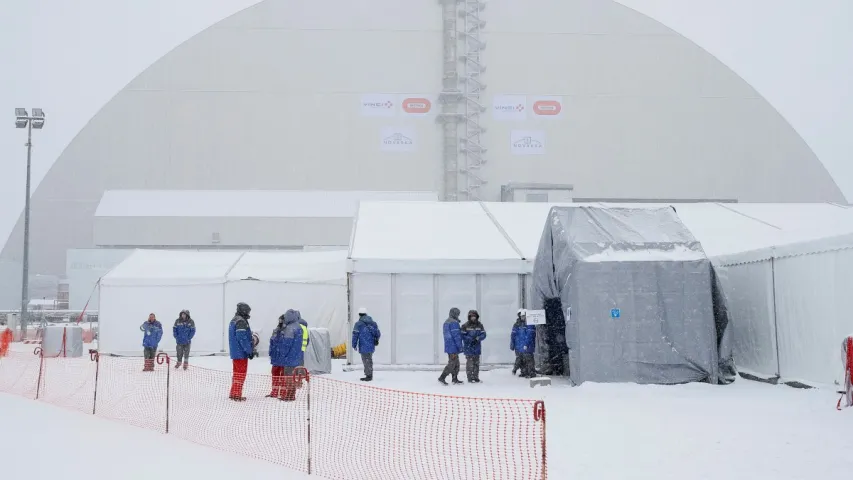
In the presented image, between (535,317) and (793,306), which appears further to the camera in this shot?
(535,317)

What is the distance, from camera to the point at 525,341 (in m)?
13.0

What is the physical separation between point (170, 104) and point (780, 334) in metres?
27.2

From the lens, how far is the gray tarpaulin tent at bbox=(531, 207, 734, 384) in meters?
12.0

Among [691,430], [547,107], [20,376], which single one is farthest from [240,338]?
[547,107]

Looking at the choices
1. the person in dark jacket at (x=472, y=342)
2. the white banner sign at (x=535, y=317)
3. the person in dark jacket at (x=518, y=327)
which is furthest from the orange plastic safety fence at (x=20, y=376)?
the white banner sign at (x=535, y=317)

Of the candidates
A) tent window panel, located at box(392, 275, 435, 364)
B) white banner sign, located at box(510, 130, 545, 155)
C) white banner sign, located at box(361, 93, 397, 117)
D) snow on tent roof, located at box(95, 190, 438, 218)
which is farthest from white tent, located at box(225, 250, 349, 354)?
white banner sign, located at box(510, 130, 545, 155)

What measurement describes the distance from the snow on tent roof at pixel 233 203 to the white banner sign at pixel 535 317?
18.9 m

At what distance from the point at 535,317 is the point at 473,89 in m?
21.4

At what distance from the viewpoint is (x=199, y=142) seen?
32125mm

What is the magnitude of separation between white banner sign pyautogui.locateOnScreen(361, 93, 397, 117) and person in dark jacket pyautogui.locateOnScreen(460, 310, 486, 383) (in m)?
21.0

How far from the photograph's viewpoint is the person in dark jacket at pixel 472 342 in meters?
12.7

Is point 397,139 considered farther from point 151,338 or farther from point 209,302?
point 151,338

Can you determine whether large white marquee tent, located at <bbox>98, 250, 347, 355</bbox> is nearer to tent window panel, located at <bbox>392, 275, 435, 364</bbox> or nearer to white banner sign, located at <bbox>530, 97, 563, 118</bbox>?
tent window panel, located at <bbox>392, 275, 435, 364</bbox>

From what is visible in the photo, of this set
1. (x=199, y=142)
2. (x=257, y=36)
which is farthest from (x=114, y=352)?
(x=257, y=36)
